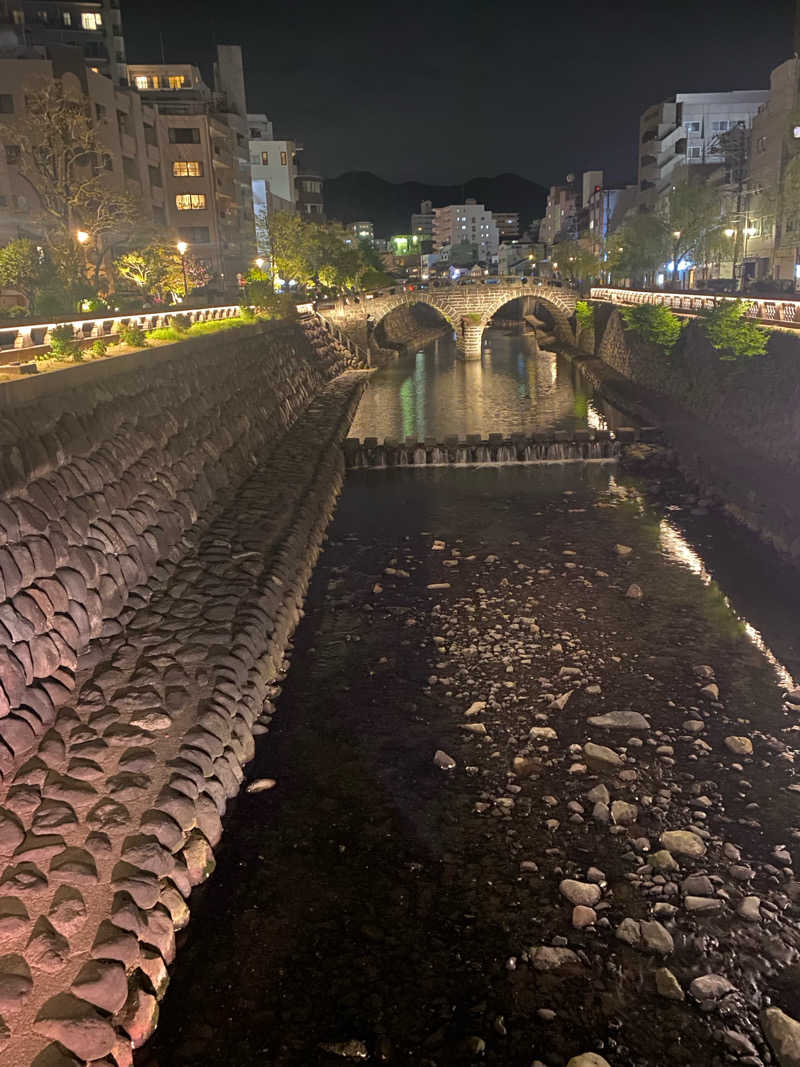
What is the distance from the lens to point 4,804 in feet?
27.1

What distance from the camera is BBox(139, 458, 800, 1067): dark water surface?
7.22m

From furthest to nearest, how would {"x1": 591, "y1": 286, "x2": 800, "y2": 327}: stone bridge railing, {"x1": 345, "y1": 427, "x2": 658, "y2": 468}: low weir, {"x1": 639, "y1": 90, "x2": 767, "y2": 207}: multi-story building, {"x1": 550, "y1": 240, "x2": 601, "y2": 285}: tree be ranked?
{"x1": 550, "y1": 240, "x2": 601, "y2": 285}: tree < {"x1": 639, "y1": 90, "x2": 767, "y2": 207}: multi-story building < {"x1": 345, "y1": 427, "x2": 658, "y2": 468}: low weir < {"x1": 591, "y1": 286, "x2": 800, "y2": 327}: stone bridge railing

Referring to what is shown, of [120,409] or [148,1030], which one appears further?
[120,409]

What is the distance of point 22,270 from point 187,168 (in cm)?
3649

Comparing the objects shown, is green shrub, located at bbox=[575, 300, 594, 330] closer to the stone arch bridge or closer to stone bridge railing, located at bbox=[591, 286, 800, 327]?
stone bridge railing, located at bbox=[591, 286, 800, 327]

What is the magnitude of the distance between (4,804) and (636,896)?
22.7 ft

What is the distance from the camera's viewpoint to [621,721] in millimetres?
11703

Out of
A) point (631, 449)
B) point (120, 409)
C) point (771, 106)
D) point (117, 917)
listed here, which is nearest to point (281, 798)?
point (117, 917)

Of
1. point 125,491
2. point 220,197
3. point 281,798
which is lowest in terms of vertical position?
point 281,798

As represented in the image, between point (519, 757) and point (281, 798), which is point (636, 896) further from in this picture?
point (281, 798)

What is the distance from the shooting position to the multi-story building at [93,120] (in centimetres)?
4731

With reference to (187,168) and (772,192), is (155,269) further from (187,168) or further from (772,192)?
(772,192)

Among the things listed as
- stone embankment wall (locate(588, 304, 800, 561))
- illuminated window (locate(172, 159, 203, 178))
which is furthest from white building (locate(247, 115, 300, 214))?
stone embankment wall (locate(588, 304, 800, 561))

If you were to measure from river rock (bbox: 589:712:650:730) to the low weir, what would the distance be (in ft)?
58.5
